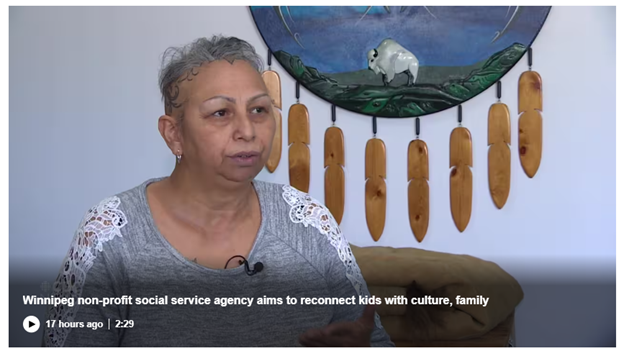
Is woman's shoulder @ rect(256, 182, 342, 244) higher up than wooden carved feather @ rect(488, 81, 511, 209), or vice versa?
wooden carved feather @ rect(488, 81, 511, 209)

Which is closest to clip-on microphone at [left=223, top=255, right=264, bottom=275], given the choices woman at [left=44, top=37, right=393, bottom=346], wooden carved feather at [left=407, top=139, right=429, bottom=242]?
woman at [left=44, top=37, right=393, bottom=346]

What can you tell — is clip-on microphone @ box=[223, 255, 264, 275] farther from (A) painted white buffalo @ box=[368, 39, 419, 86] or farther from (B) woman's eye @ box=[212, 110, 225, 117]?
(A) painted white buffalo @ box=[368, 39, 419, 86]

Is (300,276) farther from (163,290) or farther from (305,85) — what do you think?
(305,85)

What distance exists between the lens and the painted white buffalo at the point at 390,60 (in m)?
1.29

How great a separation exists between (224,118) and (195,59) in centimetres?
13

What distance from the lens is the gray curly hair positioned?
111cm

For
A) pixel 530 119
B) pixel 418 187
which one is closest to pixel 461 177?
pixel 418 187

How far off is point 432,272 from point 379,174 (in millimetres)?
250

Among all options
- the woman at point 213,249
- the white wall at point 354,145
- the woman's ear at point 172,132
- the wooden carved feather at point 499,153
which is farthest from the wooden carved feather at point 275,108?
the wooden carved feather at point 499,153

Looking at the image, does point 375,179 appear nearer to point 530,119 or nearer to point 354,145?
point 354,145

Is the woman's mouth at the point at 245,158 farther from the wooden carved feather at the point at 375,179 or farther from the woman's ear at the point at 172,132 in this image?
the wooden carved feather at the point at 375,179

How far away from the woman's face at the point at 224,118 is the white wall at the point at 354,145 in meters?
0.18

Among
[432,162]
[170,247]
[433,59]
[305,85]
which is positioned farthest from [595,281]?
[170,247]

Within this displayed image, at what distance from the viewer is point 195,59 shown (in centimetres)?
112
